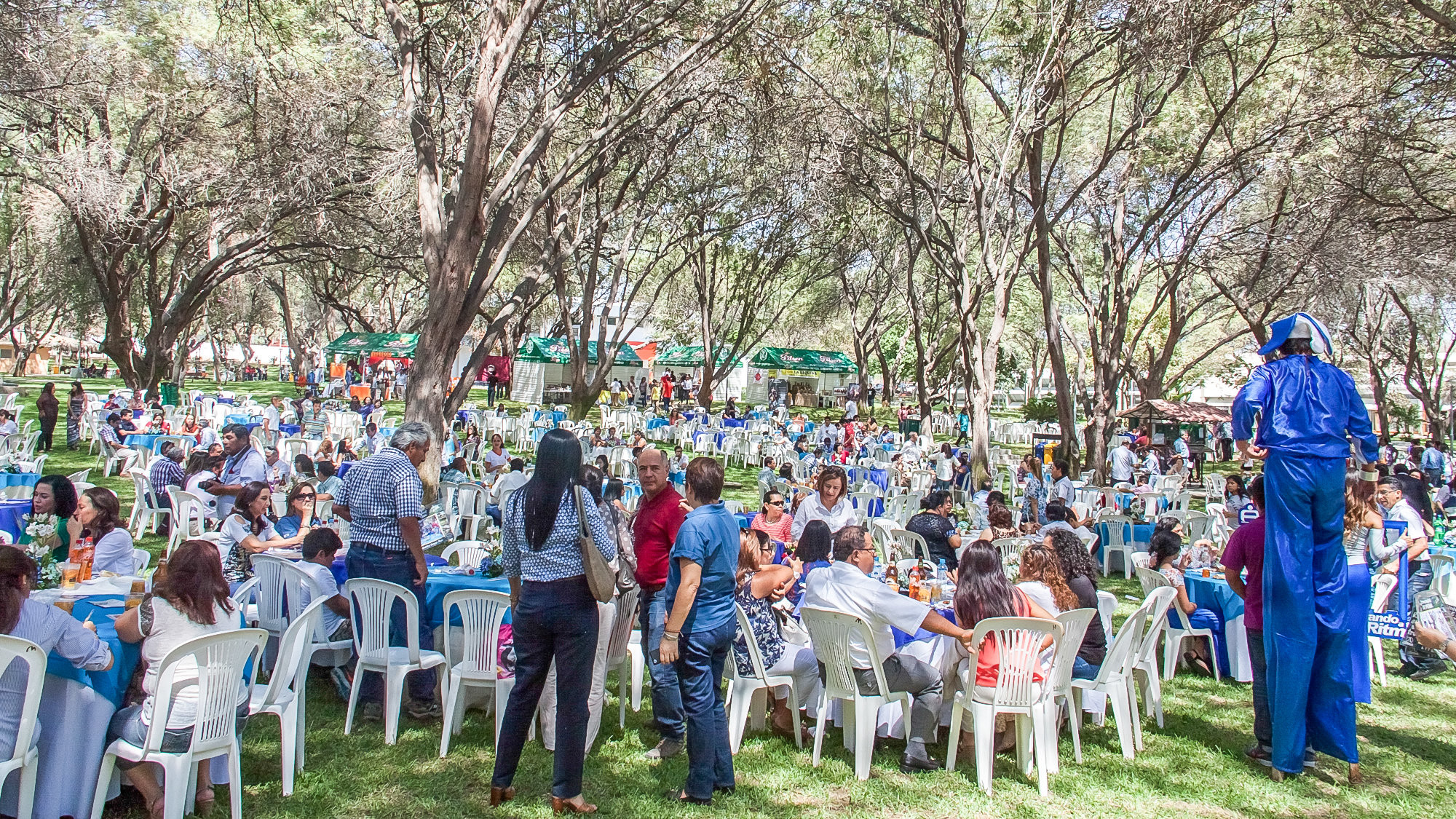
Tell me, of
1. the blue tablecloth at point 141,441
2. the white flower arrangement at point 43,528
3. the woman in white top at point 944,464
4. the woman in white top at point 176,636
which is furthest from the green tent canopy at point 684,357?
the woman in white top at point 176,636

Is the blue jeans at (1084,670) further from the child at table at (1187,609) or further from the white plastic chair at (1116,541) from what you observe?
the white plastic chair at (1116,541)

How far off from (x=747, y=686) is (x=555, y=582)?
1670mm

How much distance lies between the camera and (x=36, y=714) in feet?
11.8

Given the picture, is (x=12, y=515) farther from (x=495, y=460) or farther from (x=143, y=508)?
(x=495, y=460)

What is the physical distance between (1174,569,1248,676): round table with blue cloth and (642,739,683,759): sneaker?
12.8 feet

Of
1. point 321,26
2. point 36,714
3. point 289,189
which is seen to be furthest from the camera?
point 289,189

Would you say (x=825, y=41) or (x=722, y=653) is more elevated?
(x=825, y=41)

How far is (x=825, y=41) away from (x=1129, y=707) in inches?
517

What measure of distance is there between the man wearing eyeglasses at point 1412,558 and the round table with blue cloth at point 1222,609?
113cm

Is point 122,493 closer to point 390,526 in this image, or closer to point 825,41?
point 390,526

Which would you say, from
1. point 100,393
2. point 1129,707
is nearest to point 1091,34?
point 1129,707

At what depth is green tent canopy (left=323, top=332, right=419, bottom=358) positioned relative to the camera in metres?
33.2

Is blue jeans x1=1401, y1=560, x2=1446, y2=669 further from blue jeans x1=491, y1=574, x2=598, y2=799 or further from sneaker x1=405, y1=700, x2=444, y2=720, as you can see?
sneaker x1=405, y1=700, x2=444, y2=720

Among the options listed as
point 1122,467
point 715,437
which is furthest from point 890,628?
point 715,437
